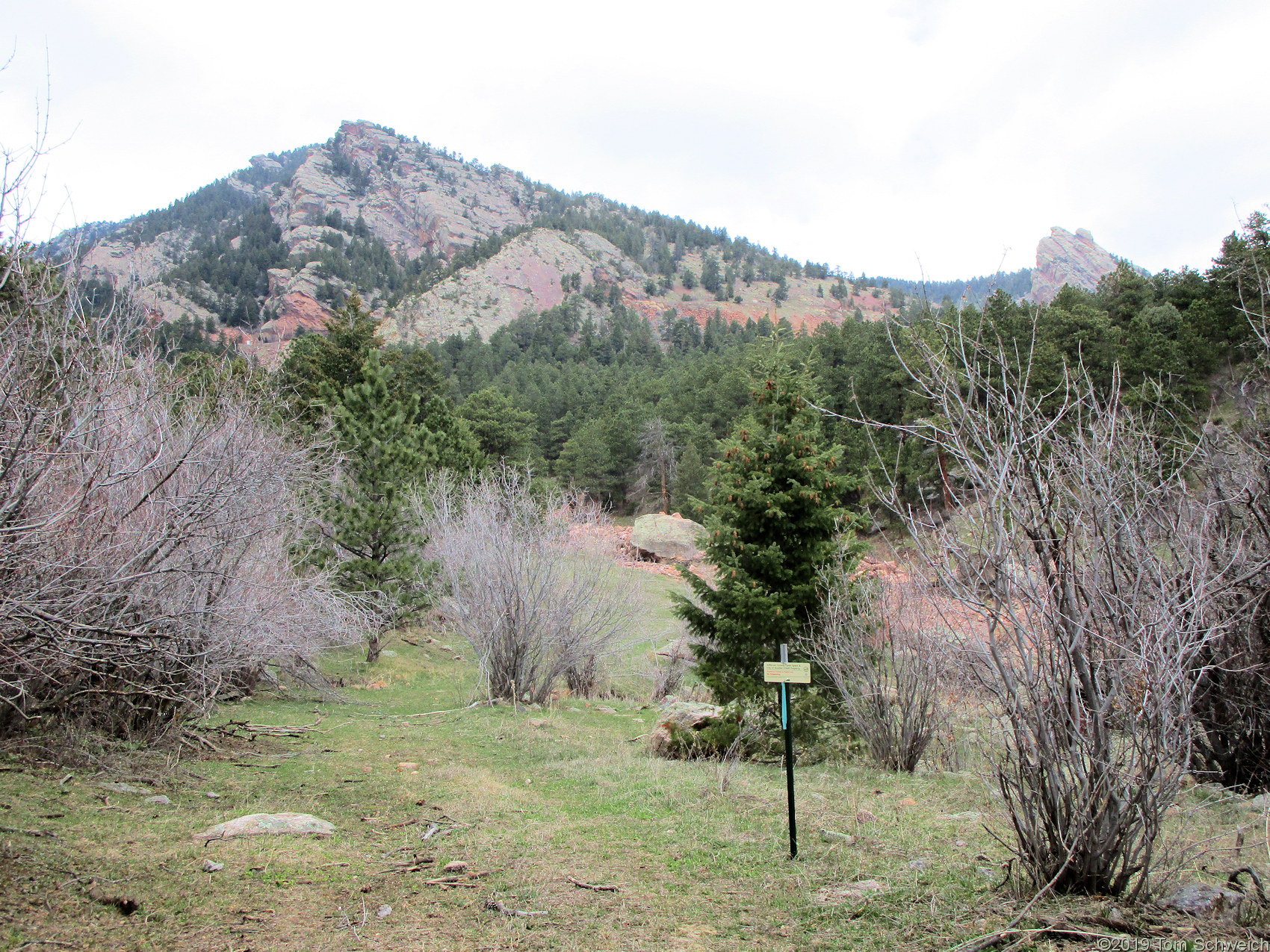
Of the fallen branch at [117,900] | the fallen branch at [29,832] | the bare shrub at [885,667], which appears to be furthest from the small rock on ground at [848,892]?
the fallen branch at [29,832]

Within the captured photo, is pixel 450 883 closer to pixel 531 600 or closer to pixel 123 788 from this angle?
pixel 123 788

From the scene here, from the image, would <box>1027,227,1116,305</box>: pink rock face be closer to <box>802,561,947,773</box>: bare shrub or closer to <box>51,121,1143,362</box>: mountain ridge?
<box>51,121,1143,362</box>: mountain ridge

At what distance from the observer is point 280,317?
89.4m

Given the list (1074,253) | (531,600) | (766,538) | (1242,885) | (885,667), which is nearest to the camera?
(1242,885)

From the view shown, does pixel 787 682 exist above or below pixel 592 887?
above

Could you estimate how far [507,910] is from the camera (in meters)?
4.36

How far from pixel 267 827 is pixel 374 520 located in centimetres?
1304

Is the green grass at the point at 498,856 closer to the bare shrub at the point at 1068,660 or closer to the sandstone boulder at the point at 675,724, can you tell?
the bare shrub at the point at 1068,660

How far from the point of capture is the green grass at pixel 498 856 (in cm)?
395

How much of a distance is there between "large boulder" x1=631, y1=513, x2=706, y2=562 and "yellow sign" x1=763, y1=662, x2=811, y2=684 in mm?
30412

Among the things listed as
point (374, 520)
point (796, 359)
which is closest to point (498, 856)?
point (374, 520)

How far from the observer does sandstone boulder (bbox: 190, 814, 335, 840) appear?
541 centimetres

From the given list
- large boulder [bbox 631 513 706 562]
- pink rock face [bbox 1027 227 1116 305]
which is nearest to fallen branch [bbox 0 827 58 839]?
large boulder [bbox 631 513 706 562]

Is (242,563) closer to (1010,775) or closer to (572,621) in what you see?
(572,621)
